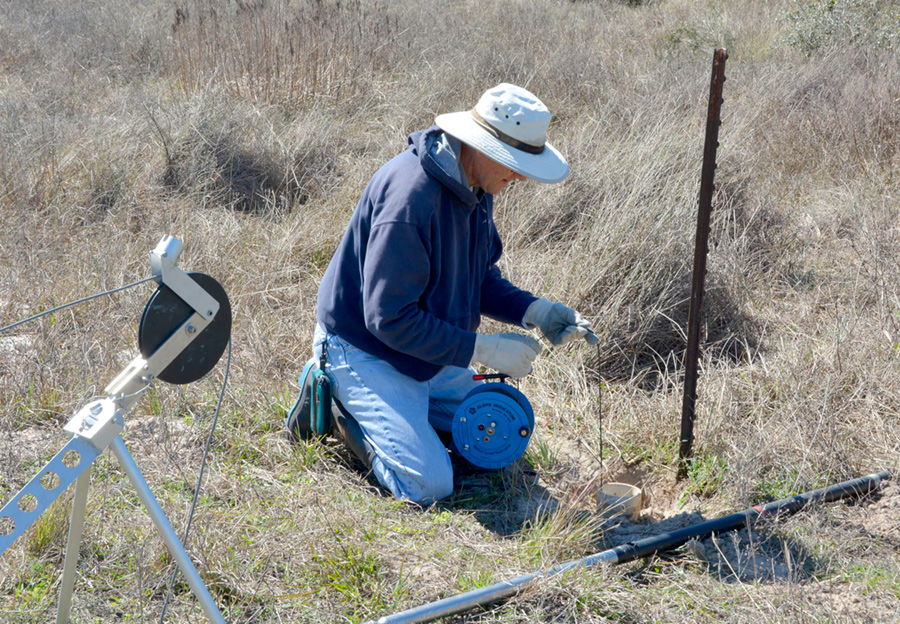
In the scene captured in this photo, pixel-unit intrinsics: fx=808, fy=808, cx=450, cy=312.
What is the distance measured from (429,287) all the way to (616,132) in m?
3.25

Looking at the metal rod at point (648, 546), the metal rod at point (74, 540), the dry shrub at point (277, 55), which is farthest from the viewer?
the dry shrub at point (277, 55)

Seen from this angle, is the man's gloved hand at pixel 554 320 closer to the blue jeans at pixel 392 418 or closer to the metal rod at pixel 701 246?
the metal rod at pixel 701 246

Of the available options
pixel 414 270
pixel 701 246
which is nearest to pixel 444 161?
pixel 414 270

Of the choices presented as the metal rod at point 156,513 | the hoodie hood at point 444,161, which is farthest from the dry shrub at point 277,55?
the metal rod at point 156,513

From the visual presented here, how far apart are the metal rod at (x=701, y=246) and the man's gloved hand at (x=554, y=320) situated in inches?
13.8

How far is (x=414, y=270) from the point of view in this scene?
106 inches

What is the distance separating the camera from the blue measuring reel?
2.92m

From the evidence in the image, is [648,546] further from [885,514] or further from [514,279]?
[514,279]

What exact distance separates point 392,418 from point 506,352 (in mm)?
478

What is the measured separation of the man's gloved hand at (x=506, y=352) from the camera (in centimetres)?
281

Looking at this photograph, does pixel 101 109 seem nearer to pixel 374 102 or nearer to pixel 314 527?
pixel 374 102

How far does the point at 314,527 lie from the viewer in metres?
2.47

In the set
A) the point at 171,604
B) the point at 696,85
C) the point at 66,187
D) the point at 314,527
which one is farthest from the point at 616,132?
the point at 171,604

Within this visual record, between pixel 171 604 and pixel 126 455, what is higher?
pixel 126 455
